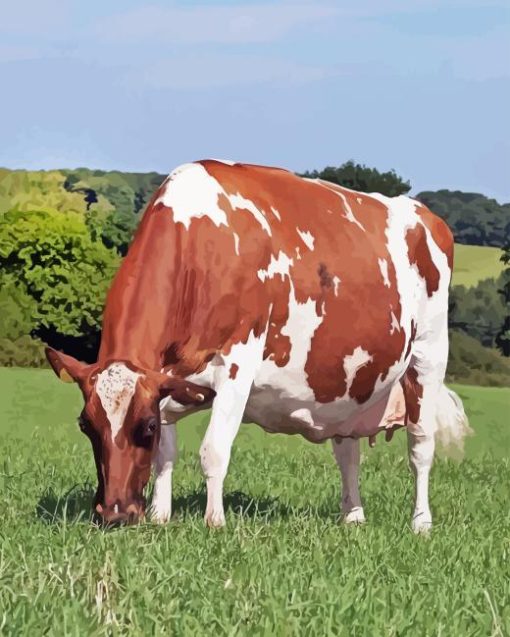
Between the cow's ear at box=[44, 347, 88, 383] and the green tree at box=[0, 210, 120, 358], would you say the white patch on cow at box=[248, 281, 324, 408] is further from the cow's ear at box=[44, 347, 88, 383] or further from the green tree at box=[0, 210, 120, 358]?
the green tree at box=[0, 210, 120, 358]

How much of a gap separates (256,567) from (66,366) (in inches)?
79.4

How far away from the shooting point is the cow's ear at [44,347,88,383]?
794 centimetres

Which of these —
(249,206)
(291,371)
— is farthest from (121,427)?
(249,206)

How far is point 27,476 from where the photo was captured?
468 inches

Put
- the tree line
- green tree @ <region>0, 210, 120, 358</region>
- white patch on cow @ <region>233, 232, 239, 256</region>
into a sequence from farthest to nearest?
1. green tree @ <region>0, 210, 120, 358</region>
2. the tree line
3. white patch on cow @ <region>233, 232, 239, 256</region>

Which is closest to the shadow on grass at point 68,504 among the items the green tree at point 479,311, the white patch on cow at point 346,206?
the white patch on cow at point 346,206

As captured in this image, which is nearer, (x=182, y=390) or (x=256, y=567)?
(x=256, y=567)

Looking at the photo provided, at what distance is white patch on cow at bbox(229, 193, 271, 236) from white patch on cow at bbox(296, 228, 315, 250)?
0.39 m

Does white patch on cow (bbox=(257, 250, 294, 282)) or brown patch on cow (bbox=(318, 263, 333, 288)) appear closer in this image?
white patch on cow (bbox=(257, 250, 294, 282))

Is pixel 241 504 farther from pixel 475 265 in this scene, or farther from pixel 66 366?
pixel 475 265

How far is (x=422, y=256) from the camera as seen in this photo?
10750 mm

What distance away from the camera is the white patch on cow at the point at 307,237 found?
9.34 metres

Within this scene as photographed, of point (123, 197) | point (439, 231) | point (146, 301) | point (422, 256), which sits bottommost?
point (146, 301)

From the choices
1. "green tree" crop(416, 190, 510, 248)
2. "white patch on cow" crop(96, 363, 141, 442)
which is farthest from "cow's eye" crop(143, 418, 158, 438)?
"green tree" crop(416, 190, 510, 248)
